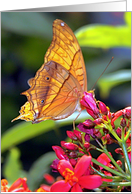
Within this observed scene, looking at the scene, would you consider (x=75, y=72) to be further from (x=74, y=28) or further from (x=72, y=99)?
(x=74, y=28)

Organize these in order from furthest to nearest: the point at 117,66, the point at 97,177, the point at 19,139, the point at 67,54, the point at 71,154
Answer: the point at 117,66
the point at 19,139
the point at 67,54
the point at 71,154
the point at 97,177

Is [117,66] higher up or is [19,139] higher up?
[117,66]

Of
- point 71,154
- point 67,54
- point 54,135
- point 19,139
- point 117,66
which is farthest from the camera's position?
point 54,135

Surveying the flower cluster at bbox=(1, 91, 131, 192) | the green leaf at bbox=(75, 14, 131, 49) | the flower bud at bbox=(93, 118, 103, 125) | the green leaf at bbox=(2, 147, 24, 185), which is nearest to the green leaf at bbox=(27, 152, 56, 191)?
the green leaf at bbox=(2, 147, 24, 185)

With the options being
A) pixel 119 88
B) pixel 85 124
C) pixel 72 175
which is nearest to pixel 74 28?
pixel 119 88

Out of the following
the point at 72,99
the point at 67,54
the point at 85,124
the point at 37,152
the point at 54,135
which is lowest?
the point at 37,152

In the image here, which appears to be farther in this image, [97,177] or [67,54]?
[67,54]

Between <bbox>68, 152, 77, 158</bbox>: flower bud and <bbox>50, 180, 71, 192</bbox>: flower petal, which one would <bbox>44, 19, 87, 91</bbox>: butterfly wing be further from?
<bbox>50, 180, 71, 192</bbox>: flower petal
